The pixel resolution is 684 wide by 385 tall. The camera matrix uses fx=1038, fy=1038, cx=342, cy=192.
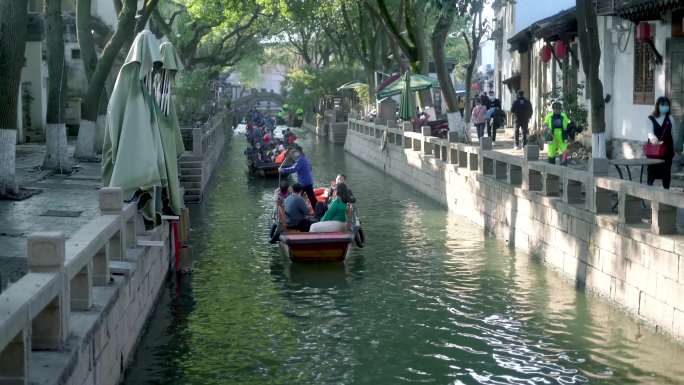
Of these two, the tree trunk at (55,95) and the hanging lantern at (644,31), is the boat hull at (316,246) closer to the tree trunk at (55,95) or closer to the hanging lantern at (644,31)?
the tree trunk at (55,95)

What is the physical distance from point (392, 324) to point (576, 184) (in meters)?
3.97

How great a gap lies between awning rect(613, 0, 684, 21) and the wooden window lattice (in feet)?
3.10

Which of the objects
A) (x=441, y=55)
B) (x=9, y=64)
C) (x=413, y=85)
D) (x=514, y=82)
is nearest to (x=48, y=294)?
(x=9, y=64)

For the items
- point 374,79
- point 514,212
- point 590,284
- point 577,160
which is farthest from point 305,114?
point 590,284

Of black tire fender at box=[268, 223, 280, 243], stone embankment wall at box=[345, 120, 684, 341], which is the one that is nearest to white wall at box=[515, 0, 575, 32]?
stone embankment wall at box=[345, 120, 684, 341]

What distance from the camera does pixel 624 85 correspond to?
24.9 metres

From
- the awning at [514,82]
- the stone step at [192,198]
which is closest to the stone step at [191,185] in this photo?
the stone step at [192,198]

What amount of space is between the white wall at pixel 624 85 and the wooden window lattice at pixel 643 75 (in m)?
0.18

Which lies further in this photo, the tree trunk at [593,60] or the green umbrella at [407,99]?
the green umbrella at [407,99]

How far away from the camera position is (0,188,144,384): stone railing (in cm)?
626

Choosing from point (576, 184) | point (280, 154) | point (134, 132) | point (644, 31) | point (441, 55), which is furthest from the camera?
point (280, 154)

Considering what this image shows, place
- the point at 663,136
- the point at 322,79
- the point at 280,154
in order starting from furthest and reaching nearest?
the point at 322,79 → the point at 280,154 → the point at 663,136

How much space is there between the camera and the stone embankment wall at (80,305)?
6.30 meters

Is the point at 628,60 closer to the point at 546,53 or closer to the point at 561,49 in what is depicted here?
the point at 561,49
